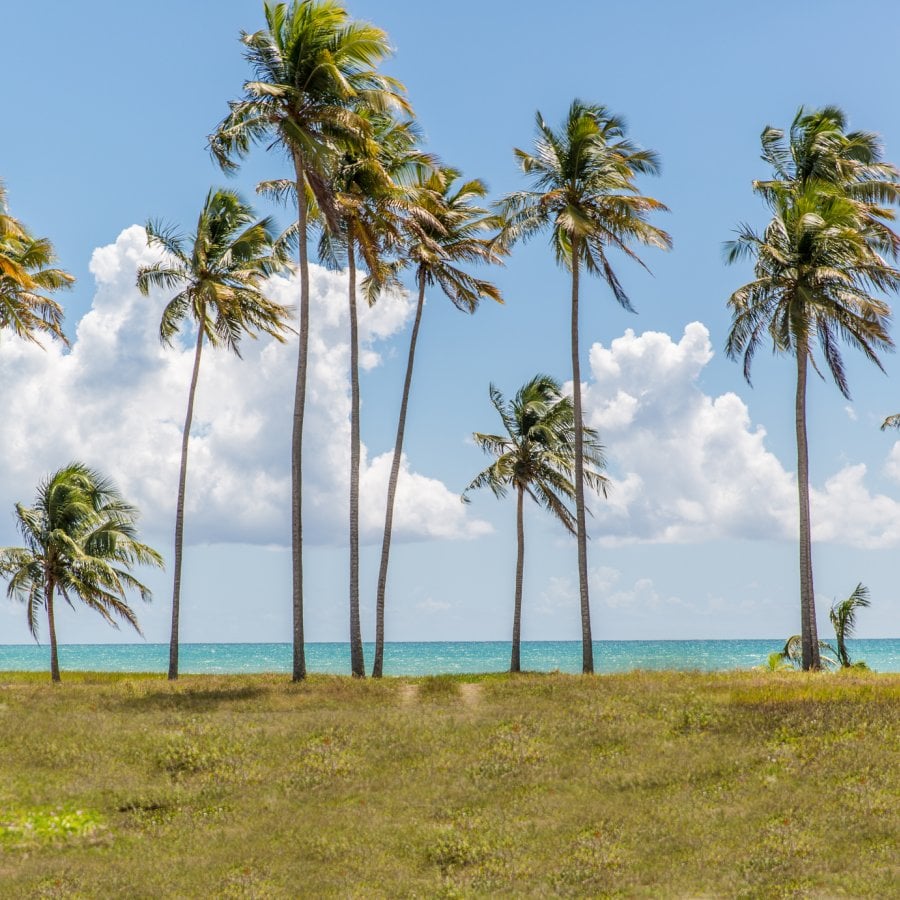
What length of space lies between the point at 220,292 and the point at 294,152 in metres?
7.25

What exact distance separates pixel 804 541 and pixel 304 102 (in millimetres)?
20959

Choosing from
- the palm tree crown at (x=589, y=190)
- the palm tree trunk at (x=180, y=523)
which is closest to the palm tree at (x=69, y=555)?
the palm tree trunk at (x=180, y=523)

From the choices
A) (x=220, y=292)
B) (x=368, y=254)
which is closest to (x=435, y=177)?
(x=368, y=254)

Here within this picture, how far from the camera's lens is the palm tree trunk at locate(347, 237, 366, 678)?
30.9 m

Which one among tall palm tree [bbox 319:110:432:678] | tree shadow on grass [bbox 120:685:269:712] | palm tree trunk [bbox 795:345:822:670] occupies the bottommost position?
tree shadow on grass [bbox 120:685:269:712]

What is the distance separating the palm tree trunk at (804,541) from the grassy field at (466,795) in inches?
278

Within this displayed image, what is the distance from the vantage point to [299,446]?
29.2m

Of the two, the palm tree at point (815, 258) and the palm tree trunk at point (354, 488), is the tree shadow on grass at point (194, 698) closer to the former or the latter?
the palm tree trunk at point (354, 488)

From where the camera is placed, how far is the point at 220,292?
112 ft

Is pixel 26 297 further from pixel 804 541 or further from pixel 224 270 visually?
pixel 804 541

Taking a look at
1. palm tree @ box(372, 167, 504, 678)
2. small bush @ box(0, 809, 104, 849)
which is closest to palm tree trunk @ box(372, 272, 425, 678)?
palm tree @ box(372, 167, 504, 678)

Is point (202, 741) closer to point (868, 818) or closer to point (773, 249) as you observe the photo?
point (868, 818)

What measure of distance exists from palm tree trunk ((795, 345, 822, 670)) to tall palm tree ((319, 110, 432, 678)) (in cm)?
1415

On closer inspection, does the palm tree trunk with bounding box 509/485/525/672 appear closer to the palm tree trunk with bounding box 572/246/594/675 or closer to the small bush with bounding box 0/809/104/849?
the palm tree trunk with bounding box 572/246/594/675
